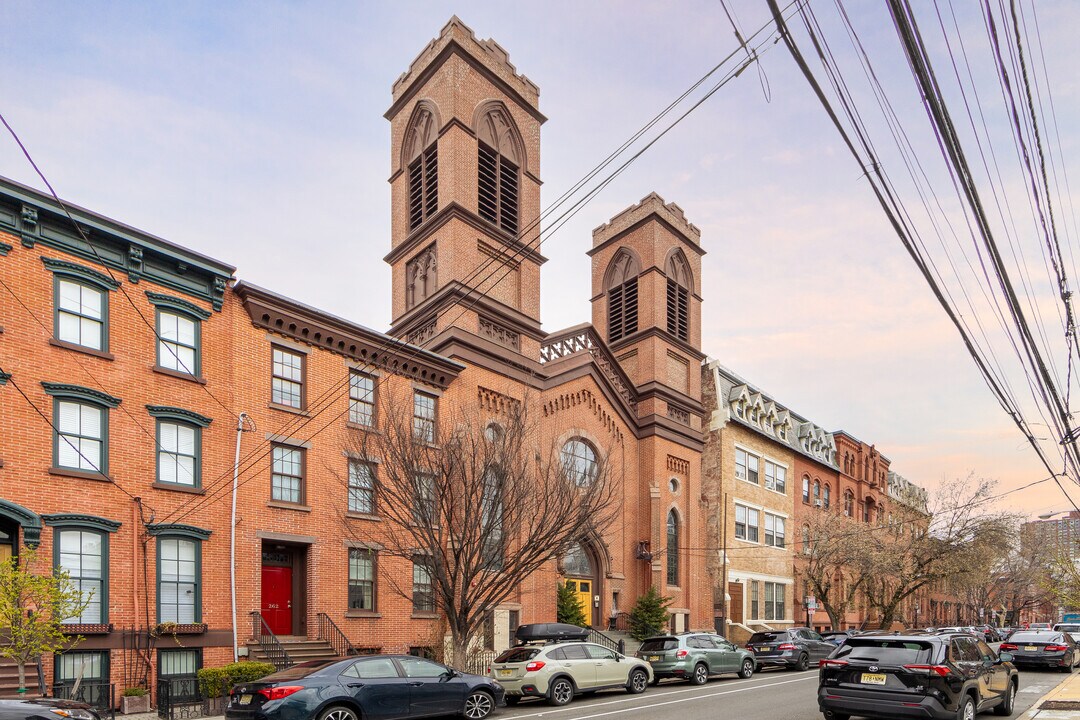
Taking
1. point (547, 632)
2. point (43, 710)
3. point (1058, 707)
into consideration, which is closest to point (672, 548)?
point (547, 632)

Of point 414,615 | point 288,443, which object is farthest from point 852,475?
point 288,443

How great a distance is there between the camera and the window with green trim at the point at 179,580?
19156mm

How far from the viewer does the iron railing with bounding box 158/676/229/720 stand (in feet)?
55.7

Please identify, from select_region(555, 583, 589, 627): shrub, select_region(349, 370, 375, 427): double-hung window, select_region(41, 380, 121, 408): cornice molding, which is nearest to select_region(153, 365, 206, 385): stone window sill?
select_region(41, 380, 121, 408): cornice molding

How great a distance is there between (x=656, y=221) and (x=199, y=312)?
2470cm

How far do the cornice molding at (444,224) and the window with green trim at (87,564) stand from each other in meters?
15.2

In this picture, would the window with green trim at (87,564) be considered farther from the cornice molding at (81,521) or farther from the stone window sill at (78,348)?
the stone window sill at (78,348)

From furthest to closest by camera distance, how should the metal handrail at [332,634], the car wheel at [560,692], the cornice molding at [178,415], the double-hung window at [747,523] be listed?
the double-hung window at [747,523], the metal handrail at [332,634], the cornice molding at [178,415], the car wheel at [560,692]

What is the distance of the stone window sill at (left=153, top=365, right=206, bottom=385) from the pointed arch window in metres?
22.9

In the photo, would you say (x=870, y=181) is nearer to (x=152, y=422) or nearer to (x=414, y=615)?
(x=152, y=422)

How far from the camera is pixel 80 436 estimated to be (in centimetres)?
1816

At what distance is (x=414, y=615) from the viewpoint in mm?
24844

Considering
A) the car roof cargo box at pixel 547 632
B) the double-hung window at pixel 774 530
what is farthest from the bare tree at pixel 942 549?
the car roof cargo box at pixel 547 632

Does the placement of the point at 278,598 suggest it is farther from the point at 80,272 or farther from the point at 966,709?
the point at 966,709
